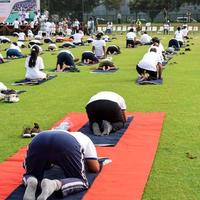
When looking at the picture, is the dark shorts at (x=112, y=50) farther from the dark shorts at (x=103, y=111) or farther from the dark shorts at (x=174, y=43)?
the dark shorts at (x=103, y=111)

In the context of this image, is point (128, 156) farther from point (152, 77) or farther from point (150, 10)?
point (150, 10)

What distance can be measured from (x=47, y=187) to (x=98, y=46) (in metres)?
14.4

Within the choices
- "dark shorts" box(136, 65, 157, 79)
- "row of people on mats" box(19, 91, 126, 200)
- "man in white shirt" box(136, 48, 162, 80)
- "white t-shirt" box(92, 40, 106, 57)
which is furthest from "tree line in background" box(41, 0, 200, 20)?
"row of people on mats" box(19, 91, 126, 200)

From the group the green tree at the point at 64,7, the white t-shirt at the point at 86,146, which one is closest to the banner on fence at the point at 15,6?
the green tree at the point at 64,7

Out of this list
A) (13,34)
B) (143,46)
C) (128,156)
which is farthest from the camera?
(13,34)

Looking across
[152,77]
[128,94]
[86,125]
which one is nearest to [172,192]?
[86,125]

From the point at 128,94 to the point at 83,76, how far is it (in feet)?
11.5

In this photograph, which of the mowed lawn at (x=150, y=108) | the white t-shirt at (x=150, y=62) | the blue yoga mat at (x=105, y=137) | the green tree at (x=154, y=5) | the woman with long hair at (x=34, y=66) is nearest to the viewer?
the mowed lawn at (x=150, y=108)

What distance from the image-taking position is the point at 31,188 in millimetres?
4559

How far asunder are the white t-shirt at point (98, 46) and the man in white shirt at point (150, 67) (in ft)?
20.1

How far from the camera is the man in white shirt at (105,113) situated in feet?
22.5

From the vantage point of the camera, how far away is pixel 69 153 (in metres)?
4.75

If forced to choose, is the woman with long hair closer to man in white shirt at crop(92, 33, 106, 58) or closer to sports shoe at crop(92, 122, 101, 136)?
sports shoe at crop(92, 122, 101, 136)

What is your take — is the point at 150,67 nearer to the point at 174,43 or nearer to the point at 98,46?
the point at 98,46
